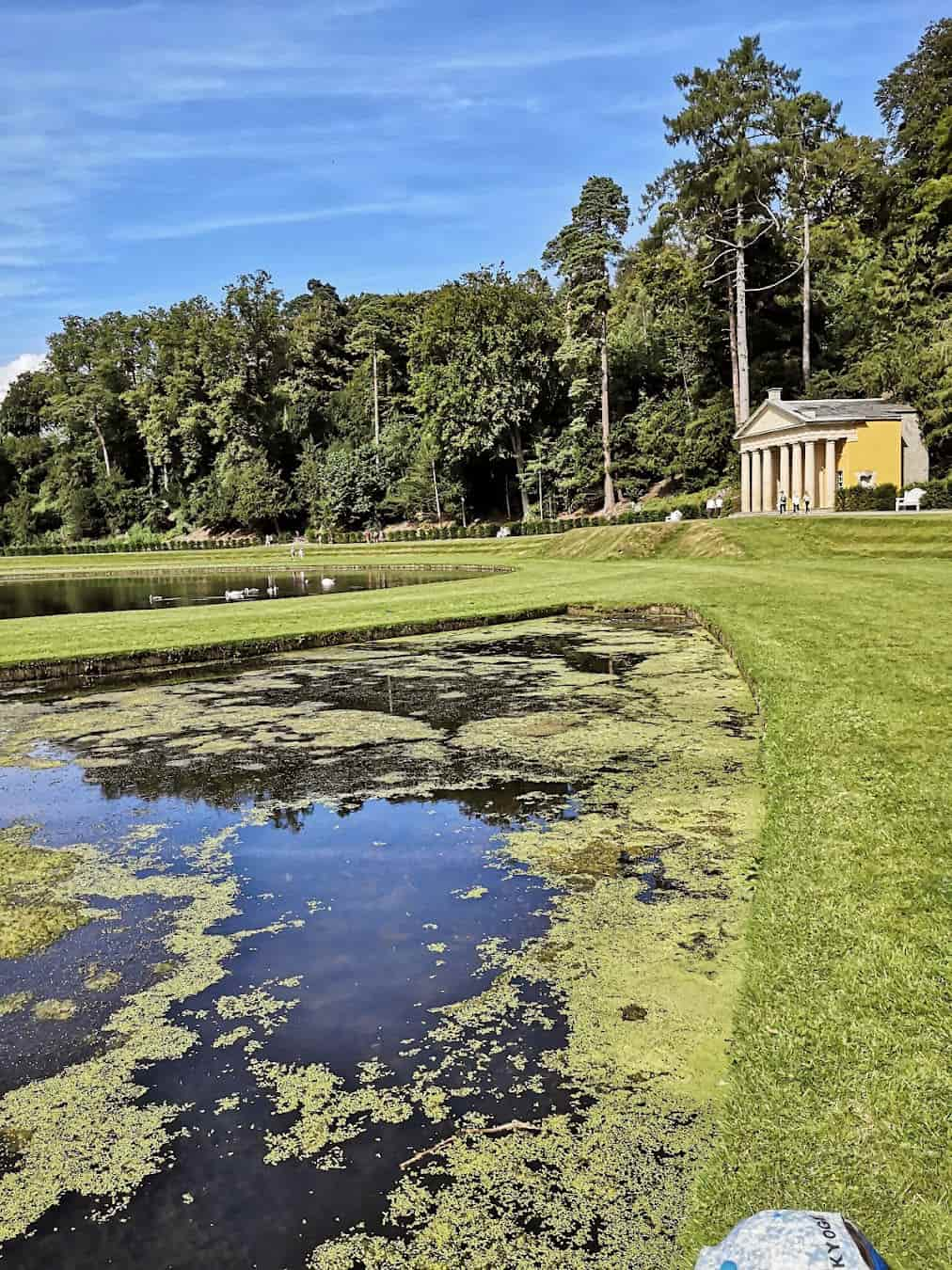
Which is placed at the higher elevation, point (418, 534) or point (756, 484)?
point (756, 484)

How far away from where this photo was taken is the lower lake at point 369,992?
3107 millimetres

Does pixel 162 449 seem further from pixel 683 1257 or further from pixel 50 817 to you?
pixel 683 1257

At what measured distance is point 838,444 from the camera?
127ft

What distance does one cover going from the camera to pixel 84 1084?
3912mm

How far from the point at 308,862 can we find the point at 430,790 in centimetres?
165

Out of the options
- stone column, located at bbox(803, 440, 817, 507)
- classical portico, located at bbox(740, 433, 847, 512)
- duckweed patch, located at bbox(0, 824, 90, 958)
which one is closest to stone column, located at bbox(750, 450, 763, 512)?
classical portico, located at bbox(740, 433, 847, 512)

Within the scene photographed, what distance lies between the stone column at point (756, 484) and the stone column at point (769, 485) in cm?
36

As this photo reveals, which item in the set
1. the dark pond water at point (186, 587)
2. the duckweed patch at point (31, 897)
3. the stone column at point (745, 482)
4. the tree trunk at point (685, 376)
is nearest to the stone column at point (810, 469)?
the stone column at point (745, 482)

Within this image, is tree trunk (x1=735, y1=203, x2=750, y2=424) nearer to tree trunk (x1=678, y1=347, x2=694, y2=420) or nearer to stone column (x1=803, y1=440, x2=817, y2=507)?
stone column (x1=803, y1=440, x2=817, y2=507)

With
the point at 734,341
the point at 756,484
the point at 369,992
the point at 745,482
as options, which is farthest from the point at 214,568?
the point at 369,992

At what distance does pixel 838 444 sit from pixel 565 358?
22.1 m

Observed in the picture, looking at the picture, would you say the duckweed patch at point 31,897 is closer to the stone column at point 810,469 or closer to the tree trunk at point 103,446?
the stone column at point 810,469

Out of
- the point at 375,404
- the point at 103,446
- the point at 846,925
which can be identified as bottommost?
the point at 846,925

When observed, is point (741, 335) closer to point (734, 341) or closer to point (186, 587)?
point (734, 341)
